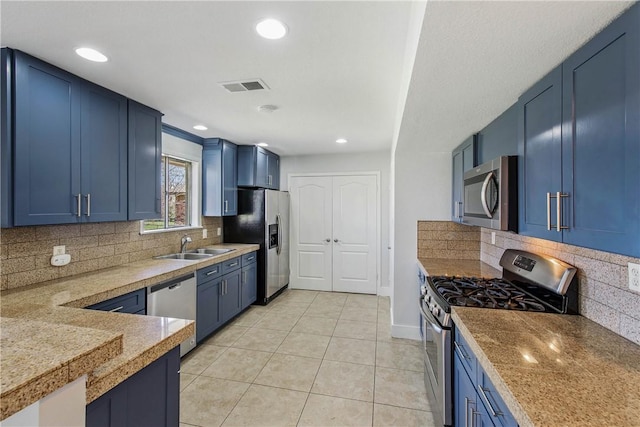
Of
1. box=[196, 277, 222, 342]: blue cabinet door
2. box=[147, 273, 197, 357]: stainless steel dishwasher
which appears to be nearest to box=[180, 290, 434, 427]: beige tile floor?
box=[196, 277, 222, 342]: blue cabinet door

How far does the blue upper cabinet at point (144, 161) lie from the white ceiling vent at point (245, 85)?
95 cm

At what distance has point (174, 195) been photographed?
368cm

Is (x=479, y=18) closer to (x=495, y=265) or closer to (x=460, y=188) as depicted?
(x=460, y=188)

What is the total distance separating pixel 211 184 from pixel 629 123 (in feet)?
13.0

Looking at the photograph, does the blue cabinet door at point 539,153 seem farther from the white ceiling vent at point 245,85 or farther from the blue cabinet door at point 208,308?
the blue cabinet door at point 208,308

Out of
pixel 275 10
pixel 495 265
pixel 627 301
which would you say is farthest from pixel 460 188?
pixel 275 10

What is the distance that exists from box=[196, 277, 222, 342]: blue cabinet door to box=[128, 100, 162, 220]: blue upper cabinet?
0.91 metres

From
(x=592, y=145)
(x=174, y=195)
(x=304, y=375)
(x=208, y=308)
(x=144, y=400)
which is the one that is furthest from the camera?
(x=174, y=195)

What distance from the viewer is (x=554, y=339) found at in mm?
1236

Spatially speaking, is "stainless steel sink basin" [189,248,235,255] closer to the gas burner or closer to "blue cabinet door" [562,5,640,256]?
the gas burner

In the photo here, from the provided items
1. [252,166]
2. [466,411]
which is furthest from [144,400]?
Answer: [252,166]

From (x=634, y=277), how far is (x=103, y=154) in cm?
321

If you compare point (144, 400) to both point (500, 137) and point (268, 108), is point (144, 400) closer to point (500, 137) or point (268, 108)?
point (268, 108)

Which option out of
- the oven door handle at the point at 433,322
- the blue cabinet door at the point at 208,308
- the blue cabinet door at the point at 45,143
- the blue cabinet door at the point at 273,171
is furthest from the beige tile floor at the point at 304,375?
the blue cabinet door at the point at 273,171
